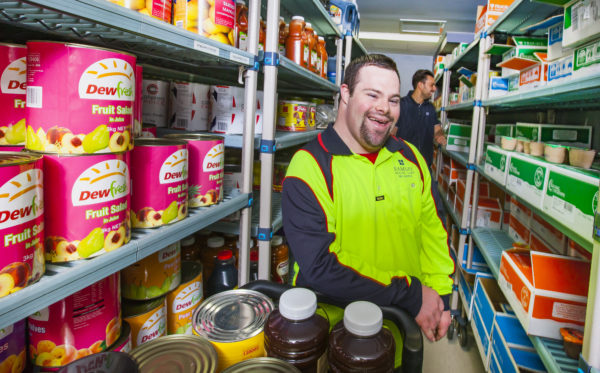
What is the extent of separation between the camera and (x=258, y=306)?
2.80 ft

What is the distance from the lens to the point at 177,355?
0.68 metres

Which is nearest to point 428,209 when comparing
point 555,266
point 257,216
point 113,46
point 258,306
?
point 555,266

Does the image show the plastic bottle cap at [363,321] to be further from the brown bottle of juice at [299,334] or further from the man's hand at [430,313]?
the man's hand at [430,313]

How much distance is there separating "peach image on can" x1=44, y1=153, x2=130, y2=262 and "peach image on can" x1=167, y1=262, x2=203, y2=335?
0.46 meters

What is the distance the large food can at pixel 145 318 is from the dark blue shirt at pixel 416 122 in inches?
156

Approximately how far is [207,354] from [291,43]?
212 cm

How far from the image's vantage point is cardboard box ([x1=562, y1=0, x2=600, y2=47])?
137cm

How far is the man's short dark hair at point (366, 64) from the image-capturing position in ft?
5.48

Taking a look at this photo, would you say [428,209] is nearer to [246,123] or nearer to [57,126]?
[246,123]

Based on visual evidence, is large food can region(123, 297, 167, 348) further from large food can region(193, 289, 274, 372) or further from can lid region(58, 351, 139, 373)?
can lid region(58, 351, 139, 373)

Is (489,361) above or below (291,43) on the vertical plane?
below

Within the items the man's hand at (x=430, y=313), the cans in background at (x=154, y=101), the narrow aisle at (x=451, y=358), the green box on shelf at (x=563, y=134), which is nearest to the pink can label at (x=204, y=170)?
the cans in background at (x=154, y=101)

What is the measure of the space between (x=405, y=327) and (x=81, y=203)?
742 mm

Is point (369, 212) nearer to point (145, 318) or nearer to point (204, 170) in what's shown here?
point (204, 170)
